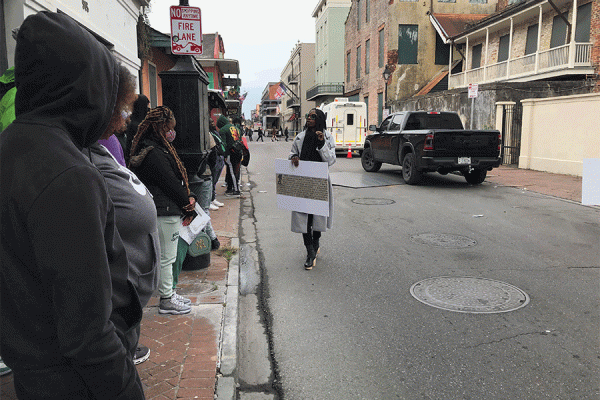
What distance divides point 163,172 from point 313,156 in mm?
Result: 2344

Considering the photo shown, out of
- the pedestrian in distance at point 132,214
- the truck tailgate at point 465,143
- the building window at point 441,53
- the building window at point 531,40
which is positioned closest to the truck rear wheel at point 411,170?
the truck tailgate at point 465,143

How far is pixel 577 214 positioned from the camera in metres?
8.77

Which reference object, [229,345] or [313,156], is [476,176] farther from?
[229,345]

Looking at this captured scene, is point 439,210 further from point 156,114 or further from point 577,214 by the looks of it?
point 156,114

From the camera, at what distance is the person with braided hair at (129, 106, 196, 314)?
3717 mm

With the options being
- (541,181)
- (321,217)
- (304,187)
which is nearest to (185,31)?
(304,187)

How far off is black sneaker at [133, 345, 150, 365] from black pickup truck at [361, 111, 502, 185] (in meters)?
9.78

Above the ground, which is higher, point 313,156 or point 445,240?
point 313,156

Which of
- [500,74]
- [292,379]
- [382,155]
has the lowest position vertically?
[292,379]

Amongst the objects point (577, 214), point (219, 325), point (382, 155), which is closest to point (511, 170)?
point (382, 155)

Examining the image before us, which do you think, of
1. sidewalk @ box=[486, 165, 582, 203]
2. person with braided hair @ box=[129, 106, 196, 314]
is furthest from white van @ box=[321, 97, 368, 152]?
person with braided hair @ box=[129, 106, 196, 314]

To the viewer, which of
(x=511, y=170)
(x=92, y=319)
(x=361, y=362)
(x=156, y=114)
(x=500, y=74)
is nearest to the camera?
(x=92, y=319)

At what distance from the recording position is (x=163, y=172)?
3.73 meters

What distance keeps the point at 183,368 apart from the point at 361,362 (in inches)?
48.8
